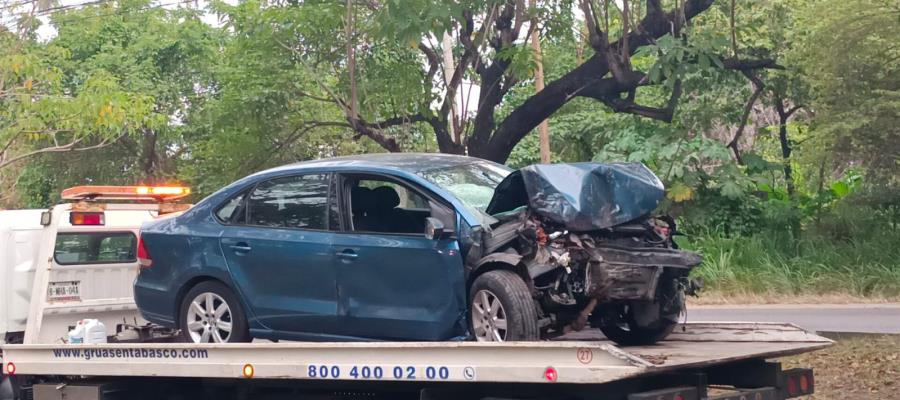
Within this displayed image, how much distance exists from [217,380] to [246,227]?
1.01 m

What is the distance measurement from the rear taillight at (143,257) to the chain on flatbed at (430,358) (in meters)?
0.73

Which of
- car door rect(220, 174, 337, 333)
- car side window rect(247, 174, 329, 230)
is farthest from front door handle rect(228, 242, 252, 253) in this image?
car side window rect(247, 174, 329, 230)

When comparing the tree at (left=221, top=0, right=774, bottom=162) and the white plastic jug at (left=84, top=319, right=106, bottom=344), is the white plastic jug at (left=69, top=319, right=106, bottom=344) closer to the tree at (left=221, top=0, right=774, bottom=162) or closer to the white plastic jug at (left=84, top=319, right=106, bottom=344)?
the white plastic jug at (left=84, top=319, right=106, bottom=344)

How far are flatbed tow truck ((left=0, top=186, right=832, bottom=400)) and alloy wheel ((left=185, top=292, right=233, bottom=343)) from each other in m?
0.30

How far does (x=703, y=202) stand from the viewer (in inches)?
804

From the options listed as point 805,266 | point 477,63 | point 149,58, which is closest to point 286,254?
point 477,63

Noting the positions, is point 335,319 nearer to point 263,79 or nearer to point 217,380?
point 217,380

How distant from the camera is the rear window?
8.76m

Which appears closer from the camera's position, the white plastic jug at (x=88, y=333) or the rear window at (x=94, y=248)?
the white plastic jug at (x=88, y=333)

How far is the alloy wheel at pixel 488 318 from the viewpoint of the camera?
6.11m

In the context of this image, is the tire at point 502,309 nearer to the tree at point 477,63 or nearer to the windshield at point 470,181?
the windshield at point 470,181

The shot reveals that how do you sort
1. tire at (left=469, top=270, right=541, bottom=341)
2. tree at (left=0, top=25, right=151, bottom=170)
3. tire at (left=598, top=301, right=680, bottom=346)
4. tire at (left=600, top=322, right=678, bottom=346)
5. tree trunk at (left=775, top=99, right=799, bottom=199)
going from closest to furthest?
tire at (left=469, top=270, right=541, bottom=341) < tire at (left=598, top=301, right=680, bottom=346) < tire at (left=600, top=322, right=678, bottom=346) < tree at (left=0, top=25, right=151, bottom=170) < tree trunk at (left=775, top=99, right=799, bottom=199)

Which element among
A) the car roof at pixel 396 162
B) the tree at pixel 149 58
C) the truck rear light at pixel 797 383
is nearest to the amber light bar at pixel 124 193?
the car roof at pixel 396 162

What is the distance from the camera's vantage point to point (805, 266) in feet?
61.0
